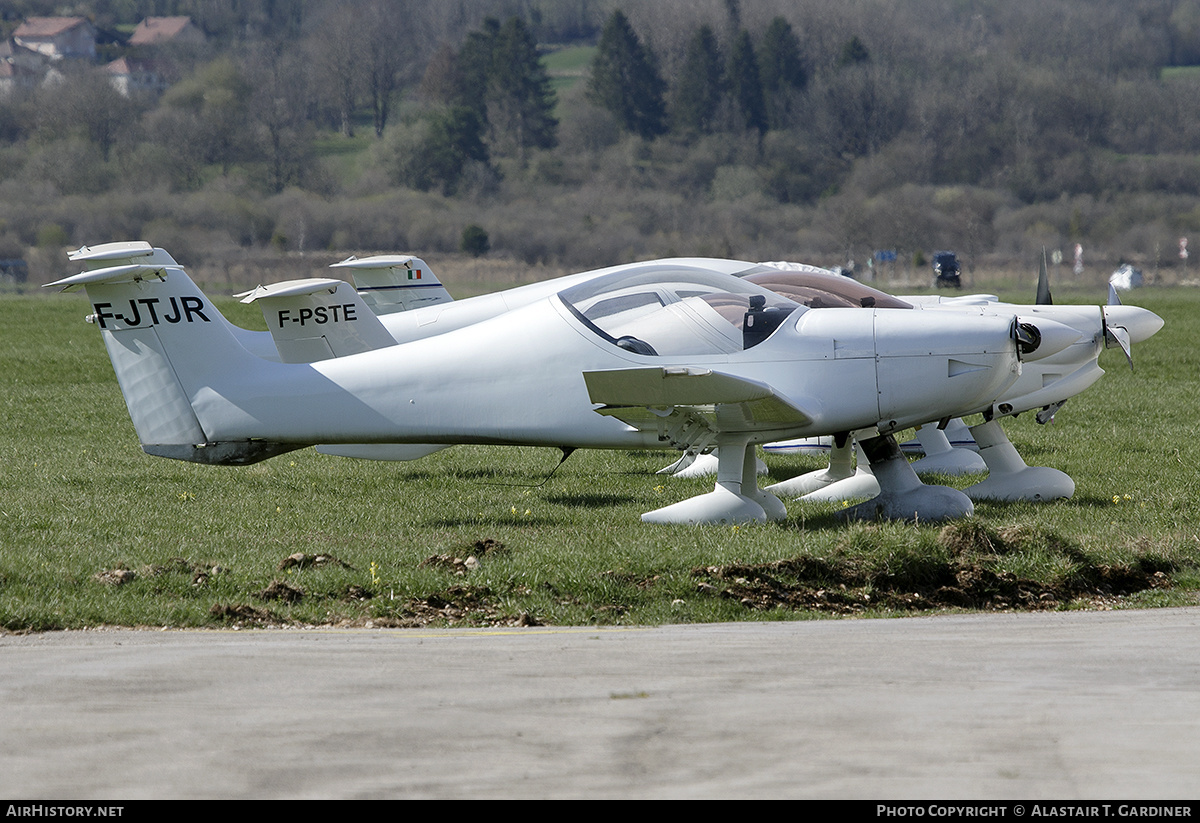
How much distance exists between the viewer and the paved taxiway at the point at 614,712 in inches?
166

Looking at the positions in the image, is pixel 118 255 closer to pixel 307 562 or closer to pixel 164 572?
pixel 164 572

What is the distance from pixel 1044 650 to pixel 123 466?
30.9ft

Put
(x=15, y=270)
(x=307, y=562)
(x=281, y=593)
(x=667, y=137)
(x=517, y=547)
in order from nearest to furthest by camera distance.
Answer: (x=281, y=593) → (x=307, y=562) → (x=517, y=547) → (x=15, y=270) → (x=667, y=137)

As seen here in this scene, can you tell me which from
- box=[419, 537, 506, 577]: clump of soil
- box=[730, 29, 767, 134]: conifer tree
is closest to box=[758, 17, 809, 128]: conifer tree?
box=[730, 29, 767, 134]: conifer tree

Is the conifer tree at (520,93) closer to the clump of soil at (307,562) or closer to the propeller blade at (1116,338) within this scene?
the propeller blade at (1116,338)

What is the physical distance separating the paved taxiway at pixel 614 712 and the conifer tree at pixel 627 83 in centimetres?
13751

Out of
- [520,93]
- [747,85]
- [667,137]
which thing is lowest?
[667,137]

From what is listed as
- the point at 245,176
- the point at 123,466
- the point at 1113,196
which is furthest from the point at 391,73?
the point at 123,466

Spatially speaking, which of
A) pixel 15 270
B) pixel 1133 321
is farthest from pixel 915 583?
pixel 15 270

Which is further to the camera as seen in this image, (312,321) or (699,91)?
(699,91)

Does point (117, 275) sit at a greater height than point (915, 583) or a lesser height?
greater

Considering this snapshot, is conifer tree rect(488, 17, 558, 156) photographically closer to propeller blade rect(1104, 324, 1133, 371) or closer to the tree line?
the tree line

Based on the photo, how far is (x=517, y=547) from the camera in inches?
327

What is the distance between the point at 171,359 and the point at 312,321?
1287 millimetres
